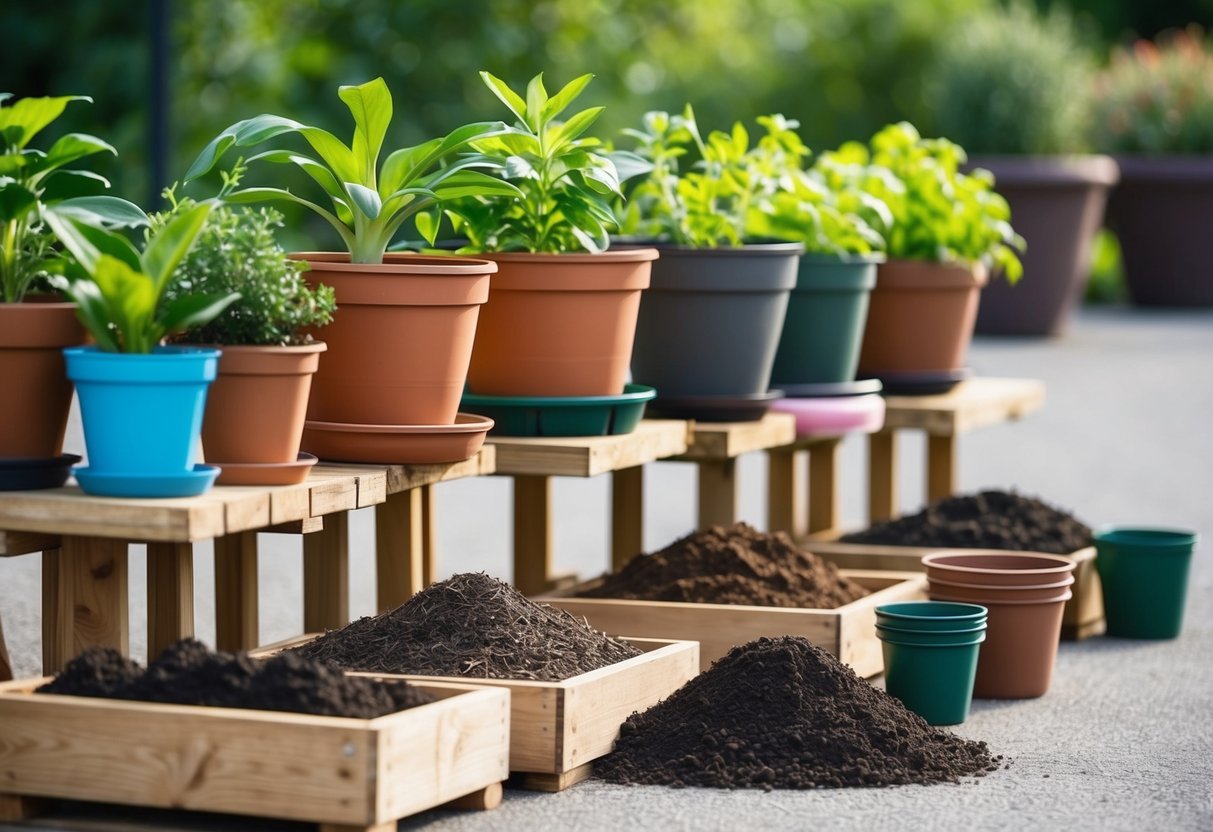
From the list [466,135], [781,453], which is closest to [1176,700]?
[781,453]

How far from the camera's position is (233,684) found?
→ 2744 mm

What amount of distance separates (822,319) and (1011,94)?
712cm

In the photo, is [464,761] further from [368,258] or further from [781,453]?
[781,453]

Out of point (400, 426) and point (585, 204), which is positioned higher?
point (585, 204)

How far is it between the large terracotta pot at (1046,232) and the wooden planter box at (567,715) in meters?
7.67

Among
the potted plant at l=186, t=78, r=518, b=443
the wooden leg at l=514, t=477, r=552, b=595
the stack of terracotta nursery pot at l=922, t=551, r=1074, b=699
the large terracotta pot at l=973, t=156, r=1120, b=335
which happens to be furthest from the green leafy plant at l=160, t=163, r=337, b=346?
the large terracotta pot at l=973, t=156, r=1120, b=335

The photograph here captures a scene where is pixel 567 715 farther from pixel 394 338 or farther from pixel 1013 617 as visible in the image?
pixel 1013 617

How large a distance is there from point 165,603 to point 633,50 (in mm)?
10909

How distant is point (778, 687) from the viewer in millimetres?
3213

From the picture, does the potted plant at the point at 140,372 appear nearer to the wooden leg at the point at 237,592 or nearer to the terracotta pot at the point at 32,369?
the terracotta pot at the point at 32,369

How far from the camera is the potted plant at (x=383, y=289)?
3.30 m

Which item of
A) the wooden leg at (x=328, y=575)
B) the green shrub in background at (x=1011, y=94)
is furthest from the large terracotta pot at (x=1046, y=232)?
the wooden leg at (x=328, y=575)

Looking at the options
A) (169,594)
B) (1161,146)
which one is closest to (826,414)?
(169,594)

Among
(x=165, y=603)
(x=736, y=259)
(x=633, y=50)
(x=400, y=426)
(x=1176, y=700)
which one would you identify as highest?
(x=633, y=50)
